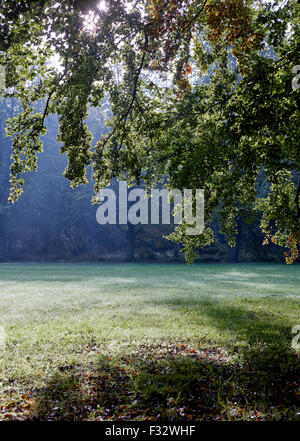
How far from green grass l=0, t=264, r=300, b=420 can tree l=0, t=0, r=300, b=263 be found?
8.55 feet

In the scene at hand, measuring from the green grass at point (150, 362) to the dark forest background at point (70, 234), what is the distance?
86.6 ft

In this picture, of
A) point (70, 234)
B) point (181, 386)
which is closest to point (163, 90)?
point (181, 386)

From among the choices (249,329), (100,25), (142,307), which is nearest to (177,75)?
(100,25)

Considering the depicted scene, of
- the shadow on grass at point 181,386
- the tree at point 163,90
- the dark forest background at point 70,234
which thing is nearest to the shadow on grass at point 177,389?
the shadow on grass at point 181,386

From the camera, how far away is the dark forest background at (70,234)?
38.3 m

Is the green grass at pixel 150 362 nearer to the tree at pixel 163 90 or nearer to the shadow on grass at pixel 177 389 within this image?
the shadow on grass at pixel 177 389

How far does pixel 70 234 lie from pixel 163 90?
35808 mm

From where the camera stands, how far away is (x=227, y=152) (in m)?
6.59

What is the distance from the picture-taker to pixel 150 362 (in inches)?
239

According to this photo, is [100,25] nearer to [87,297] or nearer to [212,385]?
[212,385]

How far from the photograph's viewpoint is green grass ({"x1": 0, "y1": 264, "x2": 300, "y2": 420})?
180 inches

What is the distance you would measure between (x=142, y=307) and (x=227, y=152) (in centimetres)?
703

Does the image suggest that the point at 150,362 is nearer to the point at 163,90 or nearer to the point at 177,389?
the point at 177,389

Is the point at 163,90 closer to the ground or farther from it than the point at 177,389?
farther from it
